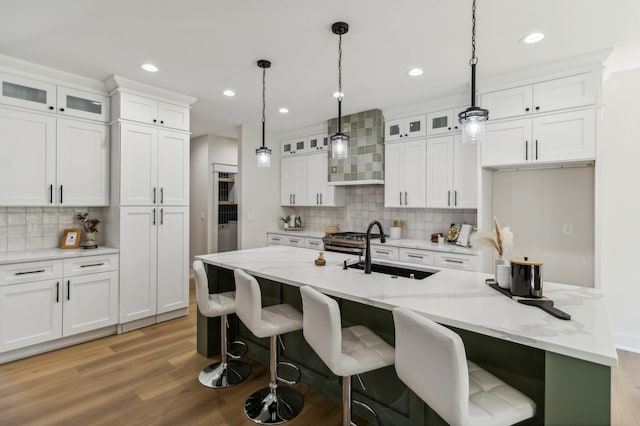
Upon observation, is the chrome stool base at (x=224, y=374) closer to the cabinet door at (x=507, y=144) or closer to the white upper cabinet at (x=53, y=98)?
the white upper cabinet at (x=53, y=98)

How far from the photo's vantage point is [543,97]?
9.81 ft

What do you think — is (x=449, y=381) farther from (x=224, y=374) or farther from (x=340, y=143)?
(x=224, y=374)

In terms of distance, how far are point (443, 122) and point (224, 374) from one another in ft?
11.4

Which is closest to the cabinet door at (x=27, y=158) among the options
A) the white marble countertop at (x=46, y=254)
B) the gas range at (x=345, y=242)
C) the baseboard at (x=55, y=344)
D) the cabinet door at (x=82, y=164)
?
the cabinet door at (x=82, y=164)

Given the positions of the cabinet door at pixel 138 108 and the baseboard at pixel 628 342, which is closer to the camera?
the baseboard at pixel 628 342

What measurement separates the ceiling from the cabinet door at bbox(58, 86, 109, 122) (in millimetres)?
272

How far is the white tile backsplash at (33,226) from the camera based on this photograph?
123 inches

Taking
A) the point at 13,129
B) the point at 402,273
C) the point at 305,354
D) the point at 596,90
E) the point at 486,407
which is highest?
the point at 596,90

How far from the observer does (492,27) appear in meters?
2.30

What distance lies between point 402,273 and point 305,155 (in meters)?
3.43

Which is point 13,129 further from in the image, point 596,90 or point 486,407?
point 596,90

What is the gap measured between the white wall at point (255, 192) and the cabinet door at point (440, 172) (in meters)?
2.71

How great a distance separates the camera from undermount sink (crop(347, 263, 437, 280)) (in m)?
2.20

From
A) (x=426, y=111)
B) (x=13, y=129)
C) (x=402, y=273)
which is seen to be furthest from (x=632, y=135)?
(x=13, y=129)
